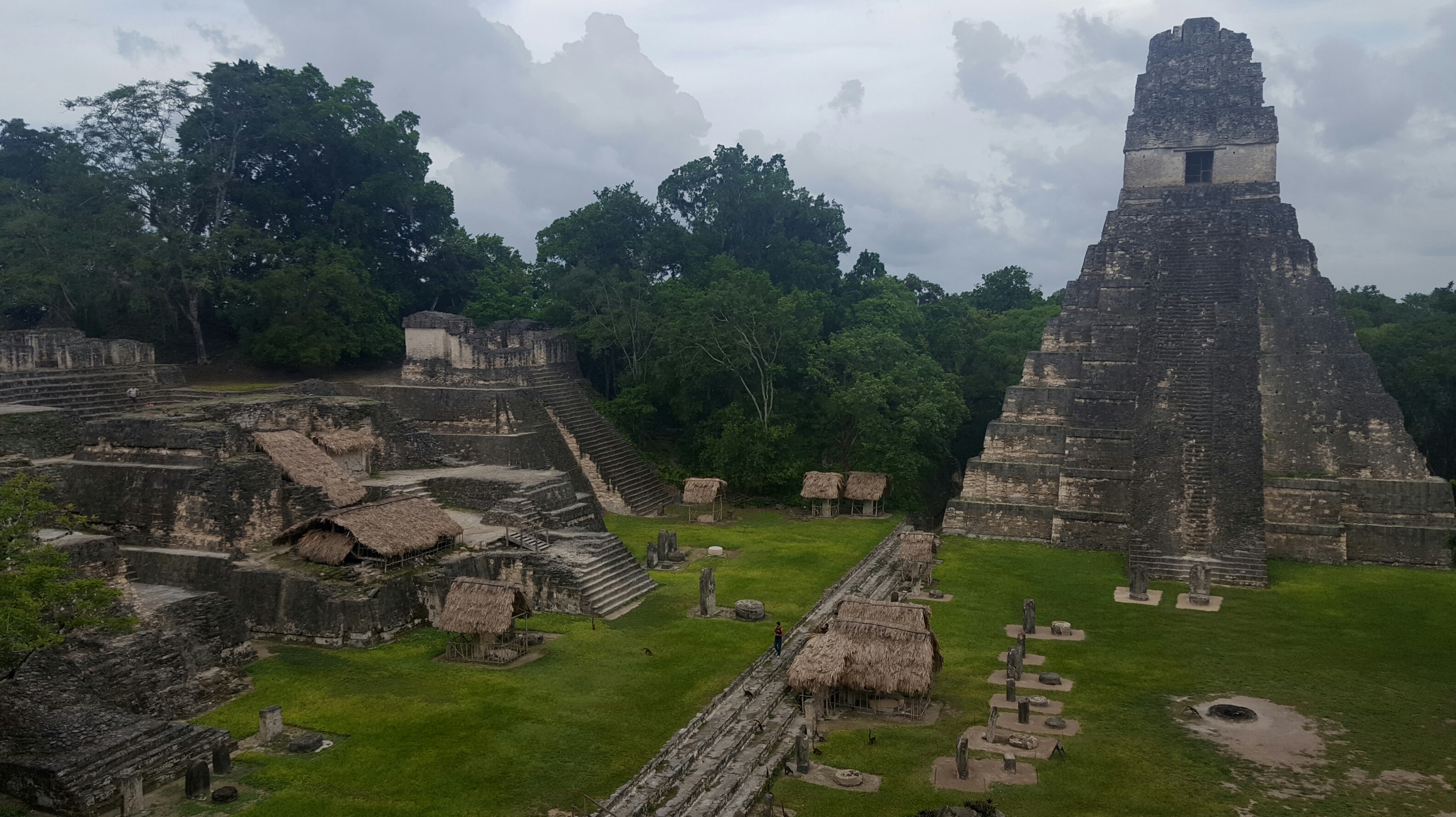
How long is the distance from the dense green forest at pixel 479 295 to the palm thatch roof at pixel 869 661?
1389 cm

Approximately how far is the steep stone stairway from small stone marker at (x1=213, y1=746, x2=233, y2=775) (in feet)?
54.0

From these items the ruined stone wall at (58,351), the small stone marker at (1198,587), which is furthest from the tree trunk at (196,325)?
the small stone marker at (1198,587)

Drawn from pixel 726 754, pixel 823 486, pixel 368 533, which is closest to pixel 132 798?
pixel 726 754

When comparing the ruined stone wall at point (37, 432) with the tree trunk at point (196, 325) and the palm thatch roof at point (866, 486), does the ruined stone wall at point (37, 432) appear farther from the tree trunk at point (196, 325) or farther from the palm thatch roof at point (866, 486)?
the palm thatch roof at point (866, 486)

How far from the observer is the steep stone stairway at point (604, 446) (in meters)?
28.0

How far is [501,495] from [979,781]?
13407mm

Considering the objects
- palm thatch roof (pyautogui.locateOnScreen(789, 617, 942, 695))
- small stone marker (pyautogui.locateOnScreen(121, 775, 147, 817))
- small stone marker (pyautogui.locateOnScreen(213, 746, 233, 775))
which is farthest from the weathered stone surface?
small stone marker (pyautogui.locateOnScreen(121, 775, 147, 817))

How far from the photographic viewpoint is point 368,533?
54.5 ft

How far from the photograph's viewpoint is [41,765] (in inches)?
397

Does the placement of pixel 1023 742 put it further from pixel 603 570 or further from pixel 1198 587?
pixel 603 570

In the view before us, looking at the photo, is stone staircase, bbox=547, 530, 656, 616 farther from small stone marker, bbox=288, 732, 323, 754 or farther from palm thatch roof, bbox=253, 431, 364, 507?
small stone marker, bbox=288, 732, 323, 754

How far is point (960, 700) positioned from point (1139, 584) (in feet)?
22.3

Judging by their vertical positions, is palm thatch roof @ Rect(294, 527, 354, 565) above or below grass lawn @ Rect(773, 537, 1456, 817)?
above

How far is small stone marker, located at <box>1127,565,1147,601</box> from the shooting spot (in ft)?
60.7
